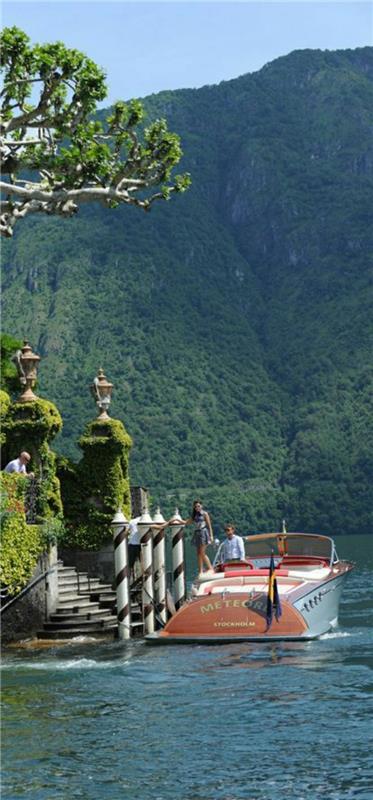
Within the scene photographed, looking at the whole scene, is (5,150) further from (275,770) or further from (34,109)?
(275,770)

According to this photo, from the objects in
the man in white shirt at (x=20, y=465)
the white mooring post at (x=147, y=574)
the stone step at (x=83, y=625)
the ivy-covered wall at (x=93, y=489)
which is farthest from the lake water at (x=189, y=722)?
the ivy-covered wall at (x=93, y=489)

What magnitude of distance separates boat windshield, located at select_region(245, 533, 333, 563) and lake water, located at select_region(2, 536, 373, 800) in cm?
606

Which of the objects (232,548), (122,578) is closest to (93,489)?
(232,548)

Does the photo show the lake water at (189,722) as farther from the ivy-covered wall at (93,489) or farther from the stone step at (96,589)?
the ivy-covered wall at (93,489)

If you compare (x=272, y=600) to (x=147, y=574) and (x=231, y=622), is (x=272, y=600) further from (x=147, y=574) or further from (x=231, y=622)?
(x=147, y=574)

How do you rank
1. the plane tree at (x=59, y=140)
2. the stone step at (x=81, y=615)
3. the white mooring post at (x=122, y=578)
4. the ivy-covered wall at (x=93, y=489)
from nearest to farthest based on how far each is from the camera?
the plane tree at (x=59, y=140)
the white mooring post at (x=122, y=578)
the stone step at (x=81, y=615)
the ivy-covered wall at (x=93, y=489)

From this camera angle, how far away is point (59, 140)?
86.4 feet

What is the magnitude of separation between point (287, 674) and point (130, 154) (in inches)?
423

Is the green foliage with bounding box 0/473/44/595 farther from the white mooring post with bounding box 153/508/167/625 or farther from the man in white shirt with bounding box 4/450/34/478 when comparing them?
the white mooring post with bounding box 153/508/167/625

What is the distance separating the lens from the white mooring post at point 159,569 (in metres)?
31.1

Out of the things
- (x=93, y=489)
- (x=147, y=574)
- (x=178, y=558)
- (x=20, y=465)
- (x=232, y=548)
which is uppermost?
(x=20, y=465)

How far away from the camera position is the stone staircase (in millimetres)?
28250

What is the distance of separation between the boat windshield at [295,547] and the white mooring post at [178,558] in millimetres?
2375

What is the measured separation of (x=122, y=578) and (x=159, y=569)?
328cm
